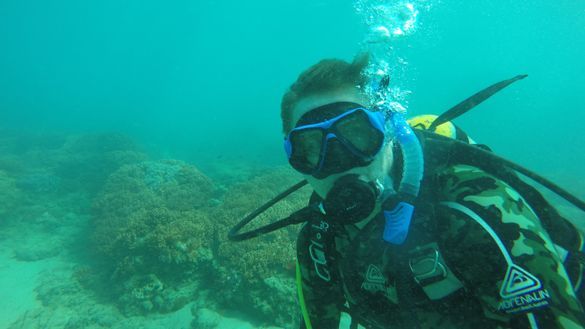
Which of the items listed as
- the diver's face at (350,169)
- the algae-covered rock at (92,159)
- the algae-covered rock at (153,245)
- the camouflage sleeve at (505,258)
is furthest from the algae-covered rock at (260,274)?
the algae-covered rock at (92,159)

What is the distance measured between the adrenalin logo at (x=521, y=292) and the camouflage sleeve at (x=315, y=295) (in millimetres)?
1439

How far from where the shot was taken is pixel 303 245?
2730 mm

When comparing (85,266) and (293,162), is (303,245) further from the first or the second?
(85,266)

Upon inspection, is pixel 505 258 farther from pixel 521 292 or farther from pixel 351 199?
pixel 351 199

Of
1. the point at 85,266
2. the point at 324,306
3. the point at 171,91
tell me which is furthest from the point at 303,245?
the point at 171,91

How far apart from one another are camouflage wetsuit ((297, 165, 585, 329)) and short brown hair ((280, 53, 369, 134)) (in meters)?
0.94

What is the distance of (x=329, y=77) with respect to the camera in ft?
7.13

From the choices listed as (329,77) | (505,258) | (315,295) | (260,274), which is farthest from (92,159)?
(505,258)

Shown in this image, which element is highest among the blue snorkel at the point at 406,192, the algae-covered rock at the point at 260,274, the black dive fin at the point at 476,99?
the black dive fin at the point at 476,99

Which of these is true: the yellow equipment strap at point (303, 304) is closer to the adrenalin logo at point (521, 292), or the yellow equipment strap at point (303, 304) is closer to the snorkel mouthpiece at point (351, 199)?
the snorkel mouthpiece at point (351, 199)

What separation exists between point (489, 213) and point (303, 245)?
1.64 metres

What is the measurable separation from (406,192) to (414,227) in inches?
8.5

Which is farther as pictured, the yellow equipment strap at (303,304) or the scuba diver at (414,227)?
the yellow equipment strap at (303,304)

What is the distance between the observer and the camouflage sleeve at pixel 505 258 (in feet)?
4.14
